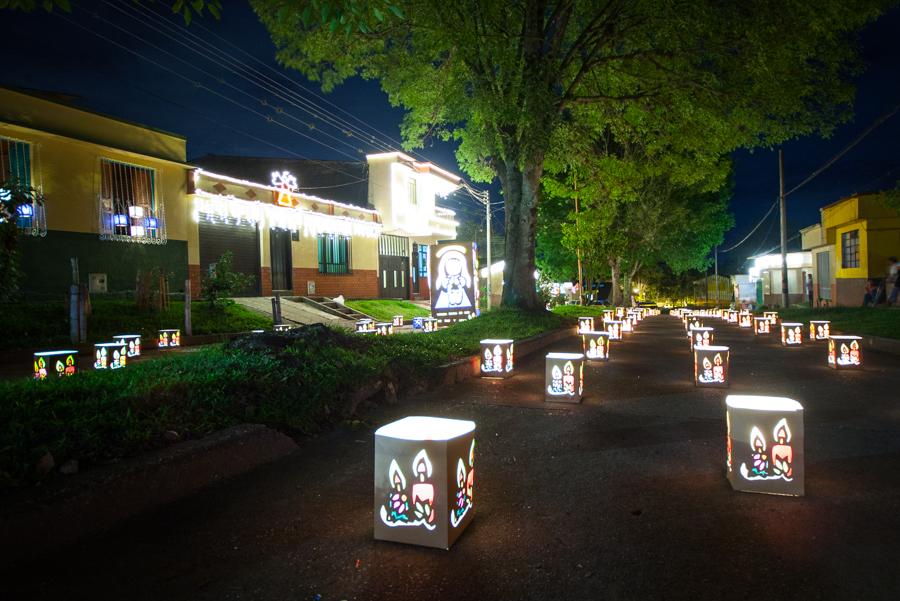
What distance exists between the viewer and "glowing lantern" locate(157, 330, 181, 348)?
45.2 feet

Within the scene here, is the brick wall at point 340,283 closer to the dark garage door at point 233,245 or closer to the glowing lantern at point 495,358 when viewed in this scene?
the dark garage door at point 233,245

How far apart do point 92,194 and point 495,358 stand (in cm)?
1459

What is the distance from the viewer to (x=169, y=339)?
14.0 meters

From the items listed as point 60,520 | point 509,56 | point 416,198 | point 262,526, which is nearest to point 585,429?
point 262,526

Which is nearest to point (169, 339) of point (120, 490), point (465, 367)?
point (465, 367)

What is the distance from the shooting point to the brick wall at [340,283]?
2599 cm

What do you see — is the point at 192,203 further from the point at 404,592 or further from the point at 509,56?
the point at 404,592

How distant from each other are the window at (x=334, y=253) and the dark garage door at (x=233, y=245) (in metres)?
3.74

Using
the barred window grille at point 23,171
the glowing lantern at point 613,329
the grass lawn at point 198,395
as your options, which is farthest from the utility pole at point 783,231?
the barred window grille at point 23,171

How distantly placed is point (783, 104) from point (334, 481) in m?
17.6

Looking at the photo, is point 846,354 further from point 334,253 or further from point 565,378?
point 334,253

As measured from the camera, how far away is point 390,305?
27766mm

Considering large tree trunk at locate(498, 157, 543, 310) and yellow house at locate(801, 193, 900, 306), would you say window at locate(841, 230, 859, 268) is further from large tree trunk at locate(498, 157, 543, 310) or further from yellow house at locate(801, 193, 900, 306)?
large tree trunk at locate(498, 157, 543, 310)

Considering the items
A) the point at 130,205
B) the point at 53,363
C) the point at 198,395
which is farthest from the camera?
the point at 130,205
